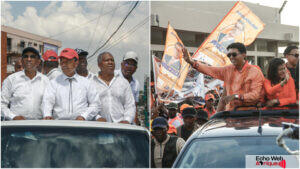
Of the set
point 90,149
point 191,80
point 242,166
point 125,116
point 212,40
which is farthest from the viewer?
point 191,80

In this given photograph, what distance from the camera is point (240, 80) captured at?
381 centimetres

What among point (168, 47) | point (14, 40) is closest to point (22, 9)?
point (14, 40)

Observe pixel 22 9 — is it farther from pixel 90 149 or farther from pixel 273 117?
pixel 273 117

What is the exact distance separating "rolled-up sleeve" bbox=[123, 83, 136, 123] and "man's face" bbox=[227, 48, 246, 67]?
1100 mm

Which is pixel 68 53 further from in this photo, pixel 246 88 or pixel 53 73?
pixel 246 88

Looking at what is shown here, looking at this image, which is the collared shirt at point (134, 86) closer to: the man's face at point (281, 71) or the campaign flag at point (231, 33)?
the campaign flag at point (231, 33)

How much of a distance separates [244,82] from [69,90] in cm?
169

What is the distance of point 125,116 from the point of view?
4070mm

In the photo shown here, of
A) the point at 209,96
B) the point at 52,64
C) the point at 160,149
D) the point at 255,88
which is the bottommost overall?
the point at 160,149

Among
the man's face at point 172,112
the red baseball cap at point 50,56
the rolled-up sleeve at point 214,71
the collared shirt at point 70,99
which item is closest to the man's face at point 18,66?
the red baseball cap at point 50,56

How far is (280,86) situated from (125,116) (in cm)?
154

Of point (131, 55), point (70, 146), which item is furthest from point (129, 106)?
point (70, 146)

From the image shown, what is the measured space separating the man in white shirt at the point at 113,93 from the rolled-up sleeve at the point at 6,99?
859 mm

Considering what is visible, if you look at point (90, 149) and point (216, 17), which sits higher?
point (216, 17)
